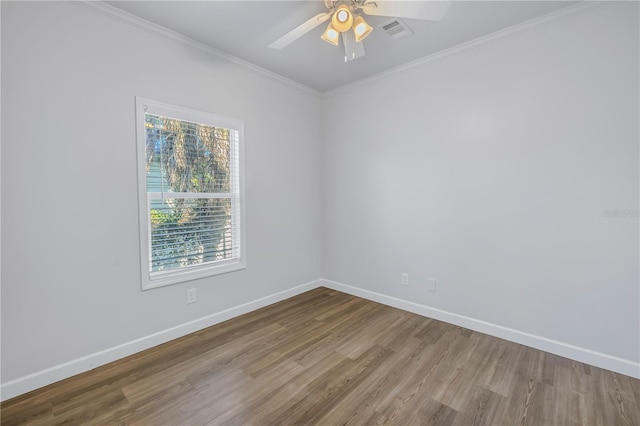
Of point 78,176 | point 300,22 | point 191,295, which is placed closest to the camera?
point 78,176

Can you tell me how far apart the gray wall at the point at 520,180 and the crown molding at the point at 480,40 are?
4 cm

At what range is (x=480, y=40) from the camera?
2.55m

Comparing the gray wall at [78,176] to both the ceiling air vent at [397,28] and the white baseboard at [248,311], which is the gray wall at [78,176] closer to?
the white baseboard at [248,311]

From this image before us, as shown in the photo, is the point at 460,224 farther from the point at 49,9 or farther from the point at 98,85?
the point at 49,9

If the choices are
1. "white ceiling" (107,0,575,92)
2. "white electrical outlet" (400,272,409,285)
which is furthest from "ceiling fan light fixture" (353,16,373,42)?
"white electrical outlet" (400,272,409,285)

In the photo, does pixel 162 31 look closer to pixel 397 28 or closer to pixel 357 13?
pixel 357 13

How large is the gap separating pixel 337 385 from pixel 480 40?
10.3 ft

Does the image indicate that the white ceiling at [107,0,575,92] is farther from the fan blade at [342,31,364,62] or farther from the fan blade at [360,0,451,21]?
the fan blade at [360,0,451,21]

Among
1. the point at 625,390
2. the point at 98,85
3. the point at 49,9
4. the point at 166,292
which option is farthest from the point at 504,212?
the point at 49,9

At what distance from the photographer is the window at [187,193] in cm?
240

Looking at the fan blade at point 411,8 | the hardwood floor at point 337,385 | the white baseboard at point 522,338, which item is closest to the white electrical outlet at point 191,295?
the hardwood floor at point 337,385

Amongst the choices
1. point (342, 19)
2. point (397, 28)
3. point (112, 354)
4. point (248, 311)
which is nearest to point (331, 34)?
point (342, 19)

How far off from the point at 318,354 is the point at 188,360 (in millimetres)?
1035

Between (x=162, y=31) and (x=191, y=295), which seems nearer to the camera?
(x=162, y=31)
